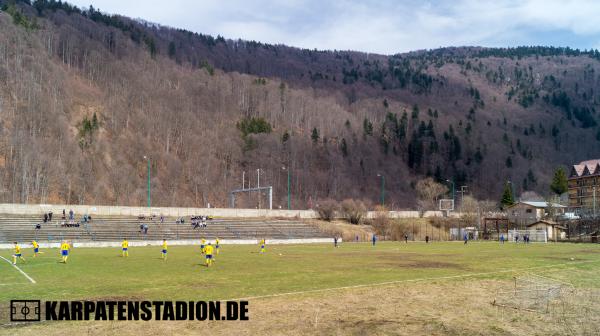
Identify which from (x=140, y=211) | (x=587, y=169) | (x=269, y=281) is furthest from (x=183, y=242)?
(x=587, y=169)

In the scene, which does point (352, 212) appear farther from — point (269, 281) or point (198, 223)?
point (269, 281)

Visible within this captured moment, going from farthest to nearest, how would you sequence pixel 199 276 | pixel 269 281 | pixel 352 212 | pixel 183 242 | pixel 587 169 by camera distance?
pixel 587 169, pixel 352 212, pixel 183 242, pixel 199 276, pixel 269 281

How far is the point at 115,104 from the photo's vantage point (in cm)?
14250

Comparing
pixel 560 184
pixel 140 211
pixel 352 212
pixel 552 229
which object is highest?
pixel 560 184

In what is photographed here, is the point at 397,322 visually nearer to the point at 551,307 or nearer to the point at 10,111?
the point at 551,307

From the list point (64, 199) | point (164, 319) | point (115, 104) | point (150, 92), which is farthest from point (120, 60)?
point (164, 319)

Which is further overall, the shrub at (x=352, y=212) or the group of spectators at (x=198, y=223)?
the shrub at (x=352, y=212)

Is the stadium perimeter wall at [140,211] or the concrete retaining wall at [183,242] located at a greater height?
the stadium perimeter wall at [140,211]


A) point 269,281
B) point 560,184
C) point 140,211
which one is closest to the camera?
point 269,281

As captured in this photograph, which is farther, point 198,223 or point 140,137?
point 140,137

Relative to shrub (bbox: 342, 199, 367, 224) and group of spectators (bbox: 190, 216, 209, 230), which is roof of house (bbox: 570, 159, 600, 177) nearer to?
shrub (bbox: 342, 199, 367, 224)

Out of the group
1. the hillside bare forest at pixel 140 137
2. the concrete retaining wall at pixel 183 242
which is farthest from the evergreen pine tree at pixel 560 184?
the concrete retaining wall at pixel 183 242

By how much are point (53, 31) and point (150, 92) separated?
116 feet

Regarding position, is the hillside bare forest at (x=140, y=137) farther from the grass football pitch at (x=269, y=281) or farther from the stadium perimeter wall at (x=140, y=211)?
the grass football pitch at (x=269, y=281)
